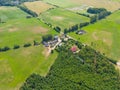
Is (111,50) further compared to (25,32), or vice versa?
(25,32)

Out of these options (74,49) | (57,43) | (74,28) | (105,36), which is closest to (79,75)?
(74,49)

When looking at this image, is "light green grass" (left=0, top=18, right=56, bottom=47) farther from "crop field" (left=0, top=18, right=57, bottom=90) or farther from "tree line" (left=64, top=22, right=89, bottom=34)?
"tree line" (left=64, top=22, right=89, bottom=34)

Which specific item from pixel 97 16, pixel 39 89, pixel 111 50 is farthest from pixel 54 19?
pixel 39 89

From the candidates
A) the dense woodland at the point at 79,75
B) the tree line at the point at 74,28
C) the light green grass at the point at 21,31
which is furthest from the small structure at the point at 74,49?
the tree line at the point at 74,28

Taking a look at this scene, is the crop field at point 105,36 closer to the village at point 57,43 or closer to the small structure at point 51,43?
the village at point 57,43

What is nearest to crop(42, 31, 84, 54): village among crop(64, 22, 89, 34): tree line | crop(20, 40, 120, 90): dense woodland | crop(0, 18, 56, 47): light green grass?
crop(20, 40, 120, 90): dense woodland

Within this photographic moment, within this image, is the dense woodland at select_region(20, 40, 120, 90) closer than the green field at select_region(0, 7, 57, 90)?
Yes

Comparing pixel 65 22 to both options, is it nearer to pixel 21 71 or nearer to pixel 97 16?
pixel 97 16
